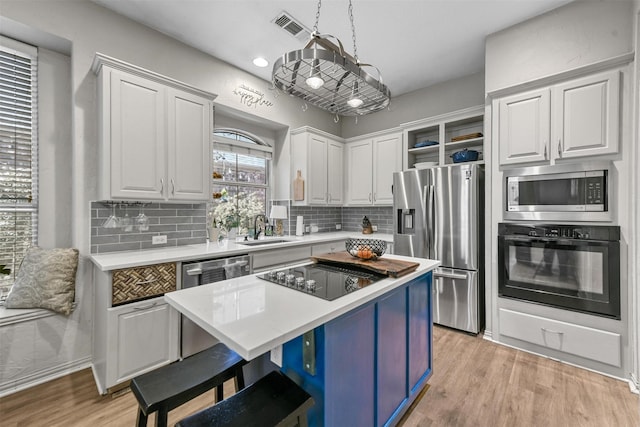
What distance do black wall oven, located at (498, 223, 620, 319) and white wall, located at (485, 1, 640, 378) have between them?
0.08m

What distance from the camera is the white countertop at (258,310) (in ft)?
3.04

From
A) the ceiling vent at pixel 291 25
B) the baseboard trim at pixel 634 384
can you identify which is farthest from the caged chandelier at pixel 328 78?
the baseboard trim at pixel 634 384

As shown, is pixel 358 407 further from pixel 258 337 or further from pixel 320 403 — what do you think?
pixel 258 337

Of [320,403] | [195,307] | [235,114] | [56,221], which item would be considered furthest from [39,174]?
[320,403]

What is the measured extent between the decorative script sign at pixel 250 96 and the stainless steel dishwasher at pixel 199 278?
1999 millimetres

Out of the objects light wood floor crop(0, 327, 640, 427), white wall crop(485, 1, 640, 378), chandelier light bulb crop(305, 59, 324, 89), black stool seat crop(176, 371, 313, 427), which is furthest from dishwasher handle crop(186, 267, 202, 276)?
white wall crop(485, 1, 640, 378)

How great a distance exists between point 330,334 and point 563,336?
7.96ft

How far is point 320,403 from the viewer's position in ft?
3.86

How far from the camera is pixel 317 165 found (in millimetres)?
4148

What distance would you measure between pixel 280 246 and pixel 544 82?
2.90 m

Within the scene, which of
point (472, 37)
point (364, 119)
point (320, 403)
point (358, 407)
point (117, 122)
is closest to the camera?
point (320, 403)

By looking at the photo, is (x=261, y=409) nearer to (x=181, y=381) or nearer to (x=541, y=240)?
(x=181, y=381)

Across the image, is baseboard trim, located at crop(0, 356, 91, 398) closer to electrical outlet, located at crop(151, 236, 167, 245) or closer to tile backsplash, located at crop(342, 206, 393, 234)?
electrical outlet, located at crop(151, 236, 167, 245)

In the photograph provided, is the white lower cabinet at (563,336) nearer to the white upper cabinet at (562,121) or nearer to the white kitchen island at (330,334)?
the white upper cabinet at (562,121)
